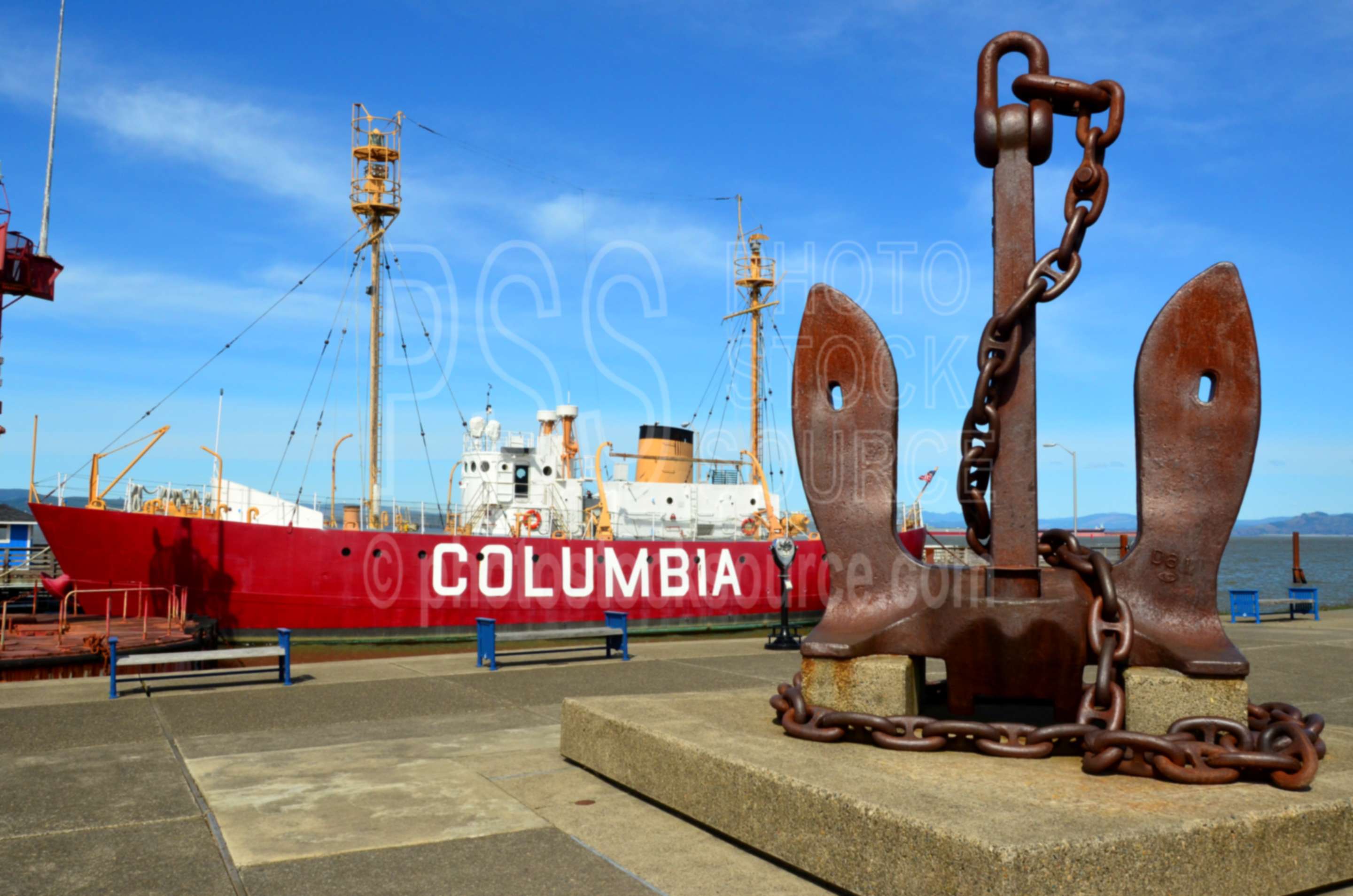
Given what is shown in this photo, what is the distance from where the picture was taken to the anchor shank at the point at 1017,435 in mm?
4723

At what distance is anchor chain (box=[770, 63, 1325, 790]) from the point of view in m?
3.90

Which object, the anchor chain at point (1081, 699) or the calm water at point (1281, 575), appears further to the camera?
the calm water at point (1281, 575)

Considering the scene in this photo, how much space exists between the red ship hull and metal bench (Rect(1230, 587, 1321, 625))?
1160 cm

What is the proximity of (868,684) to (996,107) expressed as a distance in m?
2.87

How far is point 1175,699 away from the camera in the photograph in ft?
14.3

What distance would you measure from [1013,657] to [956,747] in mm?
513

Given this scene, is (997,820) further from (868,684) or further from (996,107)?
(996,107)

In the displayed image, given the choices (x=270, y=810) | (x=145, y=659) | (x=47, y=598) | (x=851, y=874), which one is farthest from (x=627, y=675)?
(x=47, y=598)

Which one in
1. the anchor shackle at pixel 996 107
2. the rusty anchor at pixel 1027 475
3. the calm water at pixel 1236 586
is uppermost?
the anchor shackle at pixel 996 107

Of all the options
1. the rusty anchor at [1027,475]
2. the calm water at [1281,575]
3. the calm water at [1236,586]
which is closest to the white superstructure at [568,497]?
the calm water at [1236,586]

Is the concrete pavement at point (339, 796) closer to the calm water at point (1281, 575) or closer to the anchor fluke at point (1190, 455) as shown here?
the anchor fluke at point (1190, 455)

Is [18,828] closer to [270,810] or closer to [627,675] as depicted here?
[270,810]

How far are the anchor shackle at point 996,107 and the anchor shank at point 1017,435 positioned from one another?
2.3 inches

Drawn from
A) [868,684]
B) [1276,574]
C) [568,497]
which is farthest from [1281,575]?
[868,684]
